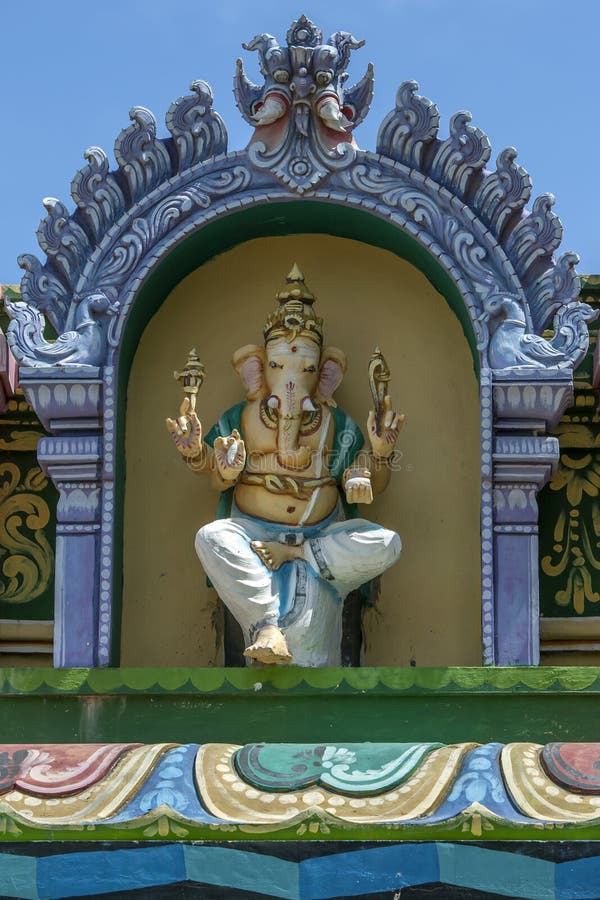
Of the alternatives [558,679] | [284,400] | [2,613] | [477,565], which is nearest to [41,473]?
[2,613]

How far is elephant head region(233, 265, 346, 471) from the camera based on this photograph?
446 inches

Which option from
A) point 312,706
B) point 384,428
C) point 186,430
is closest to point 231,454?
point 186,430

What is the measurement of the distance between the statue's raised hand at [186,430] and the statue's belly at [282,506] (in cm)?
39

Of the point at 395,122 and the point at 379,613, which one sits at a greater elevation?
the point at 395,122

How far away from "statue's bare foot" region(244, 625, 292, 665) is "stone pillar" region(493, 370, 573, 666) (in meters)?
1.17

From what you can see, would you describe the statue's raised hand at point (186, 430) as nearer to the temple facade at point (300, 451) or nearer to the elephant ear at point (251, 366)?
the temple facade at point (300, 451)

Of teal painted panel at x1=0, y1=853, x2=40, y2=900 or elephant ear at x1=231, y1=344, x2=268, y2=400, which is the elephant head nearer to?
elephant ear at x1=231, y1=344, x2=268, y2=400

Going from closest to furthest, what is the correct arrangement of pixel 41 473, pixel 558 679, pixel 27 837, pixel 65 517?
pixel 27 837 < pixel 558 679 < pixel 65 517 < pixel 41 473

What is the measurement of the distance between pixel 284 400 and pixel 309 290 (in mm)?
778

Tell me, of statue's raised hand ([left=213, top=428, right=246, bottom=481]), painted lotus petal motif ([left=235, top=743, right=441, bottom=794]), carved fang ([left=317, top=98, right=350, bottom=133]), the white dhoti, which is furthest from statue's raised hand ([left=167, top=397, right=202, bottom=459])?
painted lotus petal motif ([left=235, top=743, right=441, bottom=794])

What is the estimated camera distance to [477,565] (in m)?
11.6

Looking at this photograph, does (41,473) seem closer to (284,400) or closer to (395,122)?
(284,400)

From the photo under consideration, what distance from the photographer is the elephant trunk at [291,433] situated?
11273 millimetres

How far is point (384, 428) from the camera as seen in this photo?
436 inches
